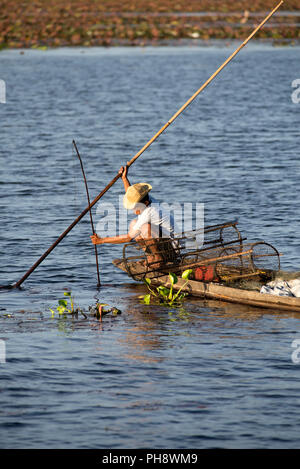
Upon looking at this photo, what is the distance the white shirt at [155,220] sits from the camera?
1277 centimetres

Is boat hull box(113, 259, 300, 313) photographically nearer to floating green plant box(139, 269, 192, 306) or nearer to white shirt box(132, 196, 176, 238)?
floating green plant box(139, 269, 192, 306)

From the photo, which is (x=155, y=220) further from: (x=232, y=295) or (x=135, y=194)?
(x=232, y=295)

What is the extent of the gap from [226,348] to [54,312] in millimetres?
2885

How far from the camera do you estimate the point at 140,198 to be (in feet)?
41.6

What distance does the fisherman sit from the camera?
12.7m

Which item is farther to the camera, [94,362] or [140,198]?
[140,198]

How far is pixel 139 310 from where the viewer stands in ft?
42.0

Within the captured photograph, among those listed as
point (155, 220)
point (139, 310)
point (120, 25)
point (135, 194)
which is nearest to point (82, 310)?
point (139, 310)

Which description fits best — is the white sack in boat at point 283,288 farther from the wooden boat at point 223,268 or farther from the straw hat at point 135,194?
the straw hat at point 135,194

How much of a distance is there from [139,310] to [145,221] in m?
1.32

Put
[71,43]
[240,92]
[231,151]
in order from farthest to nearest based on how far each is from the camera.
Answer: [71,43]
[240,92]
[231,151]
